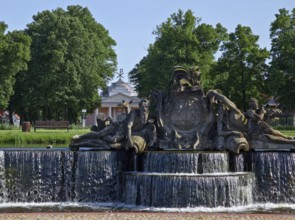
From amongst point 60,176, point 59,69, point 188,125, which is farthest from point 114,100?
point 60,176

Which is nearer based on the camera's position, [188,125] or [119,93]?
[188,125]

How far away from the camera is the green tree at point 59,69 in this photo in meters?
54.5

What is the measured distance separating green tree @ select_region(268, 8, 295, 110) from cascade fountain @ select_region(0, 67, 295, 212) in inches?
1009

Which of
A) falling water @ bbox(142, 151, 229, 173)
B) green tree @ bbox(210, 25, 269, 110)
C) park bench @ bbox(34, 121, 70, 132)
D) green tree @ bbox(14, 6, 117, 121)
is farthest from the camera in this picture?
green tree @ bbox(14, 6, 117, 121)

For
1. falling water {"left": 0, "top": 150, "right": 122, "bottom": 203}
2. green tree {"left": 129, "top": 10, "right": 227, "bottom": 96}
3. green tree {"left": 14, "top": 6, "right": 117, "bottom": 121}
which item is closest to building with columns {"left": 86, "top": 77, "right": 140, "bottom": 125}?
green tree {"left": 14, "top": 6, "right": 117, "bottom": 121}

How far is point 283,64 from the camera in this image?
154 feet

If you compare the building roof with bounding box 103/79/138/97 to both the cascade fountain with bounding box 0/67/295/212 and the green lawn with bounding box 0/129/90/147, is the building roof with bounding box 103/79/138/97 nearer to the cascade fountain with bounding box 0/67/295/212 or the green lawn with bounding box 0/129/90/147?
the green lawn with bounding box 0/129/90/147

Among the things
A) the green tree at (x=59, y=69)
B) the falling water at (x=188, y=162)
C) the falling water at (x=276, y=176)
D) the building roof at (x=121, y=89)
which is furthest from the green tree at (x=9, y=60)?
the building roof at (x=121, y=89)

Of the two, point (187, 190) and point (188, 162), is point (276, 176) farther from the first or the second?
point (187, 190)

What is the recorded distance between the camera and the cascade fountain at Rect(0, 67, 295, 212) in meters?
18.2

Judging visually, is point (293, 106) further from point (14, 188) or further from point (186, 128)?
point (14, 188)

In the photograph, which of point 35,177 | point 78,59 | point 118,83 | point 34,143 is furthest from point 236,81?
point 118,83

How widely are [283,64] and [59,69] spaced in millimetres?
20959

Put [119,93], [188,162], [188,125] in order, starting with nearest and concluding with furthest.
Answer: [188,162] → [188,125] → [119,93]
